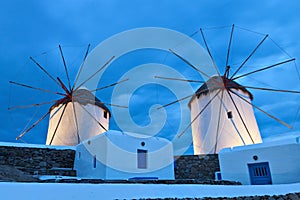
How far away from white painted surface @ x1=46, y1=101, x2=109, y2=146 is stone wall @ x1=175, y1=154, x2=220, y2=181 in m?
5.60

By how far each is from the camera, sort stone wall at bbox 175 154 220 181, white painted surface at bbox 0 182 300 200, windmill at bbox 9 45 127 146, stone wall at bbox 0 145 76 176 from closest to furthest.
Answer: white painted surface at bbox 0 182 300 200, stone wall at bbox 0 145 76 176, stone wall at bbox 175 154 220 181, windmill at bbox 9 45 127 146

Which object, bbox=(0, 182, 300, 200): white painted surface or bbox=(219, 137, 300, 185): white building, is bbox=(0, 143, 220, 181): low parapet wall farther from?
bbox=(0, 182, 300, 200): white painted surface

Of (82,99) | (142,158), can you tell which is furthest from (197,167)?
(82,99)

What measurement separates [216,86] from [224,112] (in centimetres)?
171

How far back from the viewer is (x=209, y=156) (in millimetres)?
11531

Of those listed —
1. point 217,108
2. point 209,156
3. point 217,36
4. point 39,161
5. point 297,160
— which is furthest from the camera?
point 217,36

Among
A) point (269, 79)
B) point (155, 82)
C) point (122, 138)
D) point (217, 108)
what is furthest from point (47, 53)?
point (269, 79)

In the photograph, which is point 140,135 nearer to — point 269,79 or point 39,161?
point 39,161

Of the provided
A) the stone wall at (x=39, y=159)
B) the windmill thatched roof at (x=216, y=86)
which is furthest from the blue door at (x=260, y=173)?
the stone wall at (x=39, y=159)

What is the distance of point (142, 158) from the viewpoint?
959cm

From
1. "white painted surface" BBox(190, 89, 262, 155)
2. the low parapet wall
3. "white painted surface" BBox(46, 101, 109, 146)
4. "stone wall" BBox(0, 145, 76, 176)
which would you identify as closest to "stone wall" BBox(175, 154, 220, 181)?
the low parapet wall

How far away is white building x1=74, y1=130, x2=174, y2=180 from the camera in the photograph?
852 cm

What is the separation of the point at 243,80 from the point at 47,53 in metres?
13.2

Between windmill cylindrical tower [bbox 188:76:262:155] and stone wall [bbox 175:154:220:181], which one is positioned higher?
windmill cylindrical tower [bbox 188:76:262:155]
